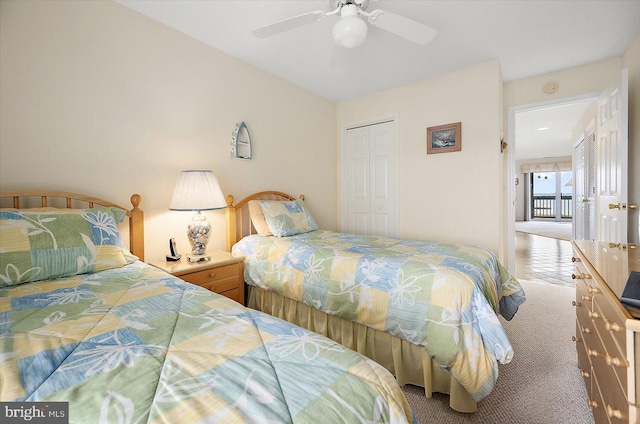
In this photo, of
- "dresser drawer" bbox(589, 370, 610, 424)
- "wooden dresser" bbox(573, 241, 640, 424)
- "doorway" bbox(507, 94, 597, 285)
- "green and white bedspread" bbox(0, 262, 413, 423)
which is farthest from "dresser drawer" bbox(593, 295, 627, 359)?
"doorway" bbox(507, 94, 597, 285)

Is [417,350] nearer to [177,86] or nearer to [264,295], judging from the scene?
[264,295]

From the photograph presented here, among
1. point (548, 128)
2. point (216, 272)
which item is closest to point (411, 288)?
point (216, 272)

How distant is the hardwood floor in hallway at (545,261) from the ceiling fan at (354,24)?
3472 mm

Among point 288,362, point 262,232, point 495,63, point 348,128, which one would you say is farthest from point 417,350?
point 348,128

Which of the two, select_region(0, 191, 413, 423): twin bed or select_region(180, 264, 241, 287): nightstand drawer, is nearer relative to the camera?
select_region(0, 191, 413, 423): twin bed

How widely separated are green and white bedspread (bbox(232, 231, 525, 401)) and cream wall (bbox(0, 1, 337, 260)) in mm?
886

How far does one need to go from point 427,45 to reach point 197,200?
2.46m

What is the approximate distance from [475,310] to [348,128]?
321cm

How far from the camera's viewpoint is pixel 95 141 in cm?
203

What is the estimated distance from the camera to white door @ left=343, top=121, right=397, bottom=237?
384 centimetres

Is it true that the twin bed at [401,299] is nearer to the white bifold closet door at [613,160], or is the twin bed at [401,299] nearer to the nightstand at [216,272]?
Answer: the nightstand at [216,272]

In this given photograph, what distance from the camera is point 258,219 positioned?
2797mm

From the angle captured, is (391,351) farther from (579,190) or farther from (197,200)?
(579,190)

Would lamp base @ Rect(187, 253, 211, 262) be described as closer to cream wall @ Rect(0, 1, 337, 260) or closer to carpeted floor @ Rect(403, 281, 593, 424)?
cream wall @ Rect(0, 1, 337, 260)
